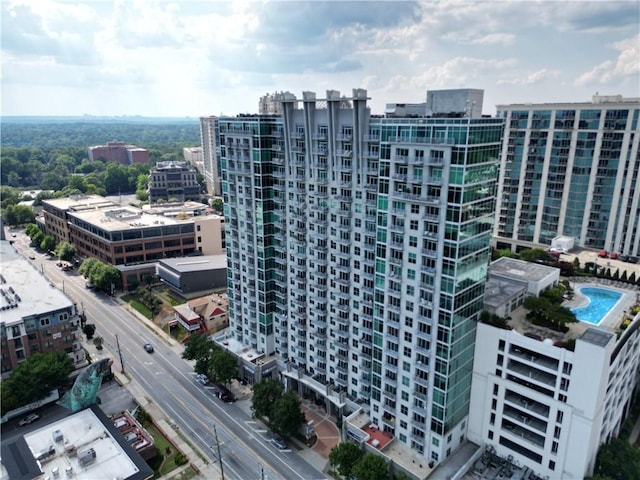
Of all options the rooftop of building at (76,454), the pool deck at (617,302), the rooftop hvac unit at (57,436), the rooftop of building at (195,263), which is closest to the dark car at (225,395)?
the rooftop of building at (76,454)

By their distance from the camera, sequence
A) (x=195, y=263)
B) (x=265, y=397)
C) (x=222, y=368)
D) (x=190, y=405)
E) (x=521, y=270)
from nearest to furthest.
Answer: (x=265, y=397) → (x=521, y=270) → (x=222, y=368) → (x=190, y=405) → (x=195, y=263)

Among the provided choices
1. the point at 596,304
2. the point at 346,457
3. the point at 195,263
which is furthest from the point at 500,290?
the point at 195,263

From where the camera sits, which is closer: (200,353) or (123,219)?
(200,353)

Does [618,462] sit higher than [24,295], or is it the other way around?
[24,295]

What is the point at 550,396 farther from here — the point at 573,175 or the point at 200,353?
the point at 573,175

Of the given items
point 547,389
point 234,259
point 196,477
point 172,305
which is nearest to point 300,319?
point 234,259

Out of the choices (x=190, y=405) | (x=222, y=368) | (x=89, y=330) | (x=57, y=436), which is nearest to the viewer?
(x=57, y=436)

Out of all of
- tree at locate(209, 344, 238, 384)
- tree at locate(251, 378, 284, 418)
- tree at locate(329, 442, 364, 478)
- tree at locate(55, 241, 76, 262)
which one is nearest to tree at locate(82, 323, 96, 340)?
tree at locate(209, 344, 238, 384)

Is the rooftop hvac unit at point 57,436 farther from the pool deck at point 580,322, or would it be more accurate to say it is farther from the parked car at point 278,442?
the pool deck at point 580,322
